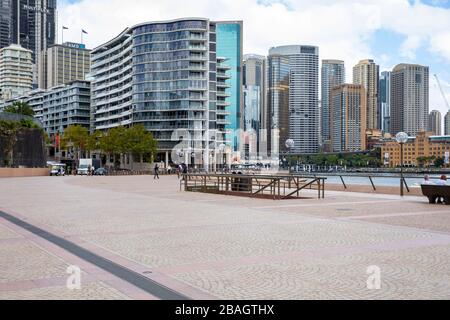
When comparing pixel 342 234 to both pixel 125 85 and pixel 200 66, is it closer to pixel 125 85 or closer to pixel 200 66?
pixel 200 66

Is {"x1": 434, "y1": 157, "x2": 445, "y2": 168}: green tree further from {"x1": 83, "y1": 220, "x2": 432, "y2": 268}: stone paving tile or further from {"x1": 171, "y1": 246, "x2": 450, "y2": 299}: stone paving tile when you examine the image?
{"x1": 171, "y1": 246, "x2": 450, "y2": 299}: stone paving tile

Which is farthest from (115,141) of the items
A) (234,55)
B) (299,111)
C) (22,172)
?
(234,55)

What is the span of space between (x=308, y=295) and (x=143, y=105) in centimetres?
12213

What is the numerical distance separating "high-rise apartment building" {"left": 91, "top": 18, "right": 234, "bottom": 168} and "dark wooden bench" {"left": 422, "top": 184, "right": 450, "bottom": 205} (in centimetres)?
9576

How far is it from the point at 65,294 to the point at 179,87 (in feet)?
384

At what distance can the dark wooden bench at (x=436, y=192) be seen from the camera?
20062 millimetres

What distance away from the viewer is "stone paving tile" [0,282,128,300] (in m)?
6.09

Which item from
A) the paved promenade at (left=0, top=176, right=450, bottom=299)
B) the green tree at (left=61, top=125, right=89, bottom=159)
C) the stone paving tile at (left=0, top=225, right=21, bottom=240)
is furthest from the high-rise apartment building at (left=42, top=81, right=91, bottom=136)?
the stone paving tile at (left=0, top=225, right=21, bottom=240)

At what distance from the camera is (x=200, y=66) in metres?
121

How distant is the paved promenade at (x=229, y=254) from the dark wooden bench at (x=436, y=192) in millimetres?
4203

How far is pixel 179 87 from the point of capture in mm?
121312

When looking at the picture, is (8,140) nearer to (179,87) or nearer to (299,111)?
(179,87)

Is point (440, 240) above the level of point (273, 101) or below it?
below
